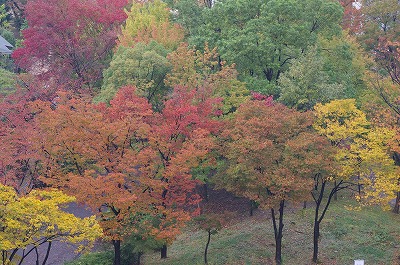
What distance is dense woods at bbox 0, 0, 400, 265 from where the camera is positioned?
1911 centimetres

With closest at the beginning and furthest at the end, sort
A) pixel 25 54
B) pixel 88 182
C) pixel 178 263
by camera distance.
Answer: pixel 88 182 → pixel 178 263 → pixel 25 54

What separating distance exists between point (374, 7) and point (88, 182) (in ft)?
113

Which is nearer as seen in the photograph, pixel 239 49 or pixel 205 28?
pixel 239 49

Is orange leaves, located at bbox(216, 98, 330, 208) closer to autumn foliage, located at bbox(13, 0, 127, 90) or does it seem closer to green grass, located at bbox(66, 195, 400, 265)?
green grass, located at bbox(66, 195, 400, 265)

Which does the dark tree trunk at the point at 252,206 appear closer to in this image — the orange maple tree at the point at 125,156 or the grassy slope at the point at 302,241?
the grassy slope at the point at 302,241

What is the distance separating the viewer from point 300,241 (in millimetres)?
22922

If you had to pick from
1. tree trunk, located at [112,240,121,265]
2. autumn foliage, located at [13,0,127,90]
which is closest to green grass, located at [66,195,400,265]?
tree trunk, located at [112,240,121,265]

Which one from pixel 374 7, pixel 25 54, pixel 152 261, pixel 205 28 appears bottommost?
pixel 152 261

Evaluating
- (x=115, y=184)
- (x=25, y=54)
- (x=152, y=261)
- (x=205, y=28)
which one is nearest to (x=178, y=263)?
(x=152, y=261)

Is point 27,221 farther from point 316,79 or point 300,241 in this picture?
point 316,79

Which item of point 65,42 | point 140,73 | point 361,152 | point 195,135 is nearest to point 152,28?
point 140,73

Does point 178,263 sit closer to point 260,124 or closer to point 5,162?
point 260,124

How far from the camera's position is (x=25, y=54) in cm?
3675

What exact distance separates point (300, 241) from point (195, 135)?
816cm
